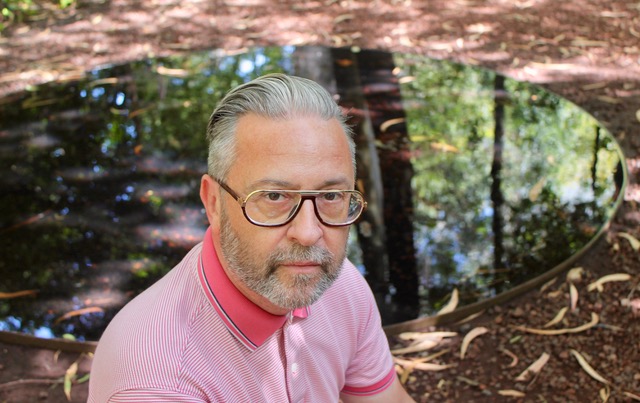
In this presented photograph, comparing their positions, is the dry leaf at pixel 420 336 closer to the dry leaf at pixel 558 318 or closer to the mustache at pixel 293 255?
the dry leaf at pixel 558 318

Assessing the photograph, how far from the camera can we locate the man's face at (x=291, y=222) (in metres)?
1.41

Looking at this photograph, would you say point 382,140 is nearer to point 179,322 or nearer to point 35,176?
point 35,176

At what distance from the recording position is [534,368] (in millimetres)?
2664

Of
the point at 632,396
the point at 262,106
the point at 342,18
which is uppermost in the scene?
the point at 262,106

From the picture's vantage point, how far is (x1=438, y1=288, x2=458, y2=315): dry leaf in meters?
2.78

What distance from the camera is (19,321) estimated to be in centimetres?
269

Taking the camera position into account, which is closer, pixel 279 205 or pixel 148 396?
pixel 148 396

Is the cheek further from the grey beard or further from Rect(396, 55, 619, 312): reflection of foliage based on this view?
Rect(396, 55, 619, 312): reflection of foliage

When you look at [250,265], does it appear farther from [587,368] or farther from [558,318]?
[558,318]

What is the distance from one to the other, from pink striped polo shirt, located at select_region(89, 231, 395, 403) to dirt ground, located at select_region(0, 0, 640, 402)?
41.2 inches

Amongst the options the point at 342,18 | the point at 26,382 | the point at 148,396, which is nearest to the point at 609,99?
the point at 342,18

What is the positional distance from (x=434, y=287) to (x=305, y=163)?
1528 mm

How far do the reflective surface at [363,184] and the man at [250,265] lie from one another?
1.29 meters

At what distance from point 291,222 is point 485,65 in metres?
4.10
